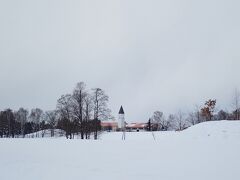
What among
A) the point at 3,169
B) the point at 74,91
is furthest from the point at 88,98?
the point at 3,169

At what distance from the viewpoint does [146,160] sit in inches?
795

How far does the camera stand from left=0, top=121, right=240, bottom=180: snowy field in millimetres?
14919

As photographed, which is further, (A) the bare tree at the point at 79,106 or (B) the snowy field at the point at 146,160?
(A) the bare tree at the point at 79,106

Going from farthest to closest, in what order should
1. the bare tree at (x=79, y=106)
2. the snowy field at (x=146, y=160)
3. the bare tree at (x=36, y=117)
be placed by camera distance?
the bare tree at (x=36, y=117), the bare tree at (x=79, y=106), the snowy field at (x=146, y=160)

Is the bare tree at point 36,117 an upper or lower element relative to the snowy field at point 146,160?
upper

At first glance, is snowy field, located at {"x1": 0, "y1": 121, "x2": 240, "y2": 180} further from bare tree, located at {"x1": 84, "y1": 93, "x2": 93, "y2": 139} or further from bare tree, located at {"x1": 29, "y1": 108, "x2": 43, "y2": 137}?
bare tree, located at {"x1": 29, "y1": 108, "x2": 43, "y2": 137}

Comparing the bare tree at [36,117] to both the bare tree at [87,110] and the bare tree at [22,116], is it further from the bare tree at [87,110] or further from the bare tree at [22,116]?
the bare tree at [87,110]

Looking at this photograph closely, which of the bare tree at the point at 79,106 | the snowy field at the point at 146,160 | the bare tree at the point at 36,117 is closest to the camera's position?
the snowy field at the point at 146,160

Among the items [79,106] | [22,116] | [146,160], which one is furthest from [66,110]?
[22,116]

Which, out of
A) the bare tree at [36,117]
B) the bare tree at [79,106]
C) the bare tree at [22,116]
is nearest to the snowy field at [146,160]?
the bare tree at [79,106]

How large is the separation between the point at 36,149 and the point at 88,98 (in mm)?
23034

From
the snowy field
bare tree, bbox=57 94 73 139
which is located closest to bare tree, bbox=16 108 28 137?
bare tree, bbox=57 94 73 139

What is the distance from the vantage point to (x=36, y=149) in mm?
26312

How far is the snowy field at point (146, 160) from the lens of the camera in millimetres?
14919
